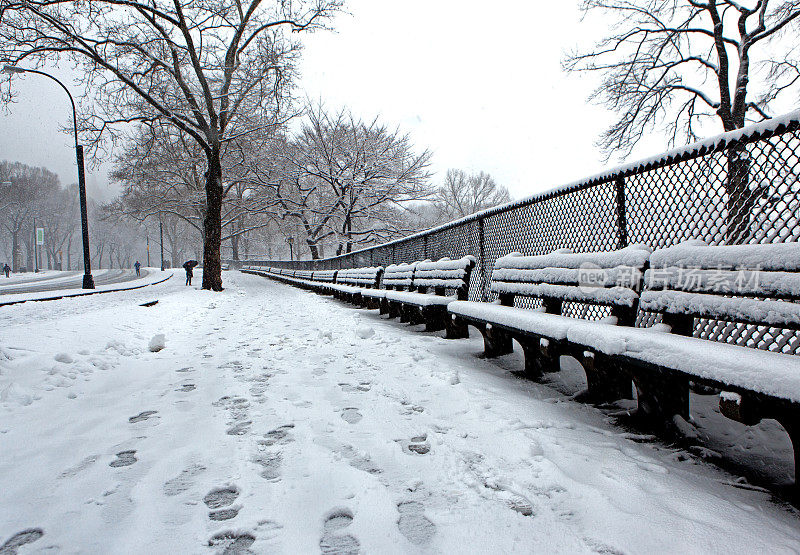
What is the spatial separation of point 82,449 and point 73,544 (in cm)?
90

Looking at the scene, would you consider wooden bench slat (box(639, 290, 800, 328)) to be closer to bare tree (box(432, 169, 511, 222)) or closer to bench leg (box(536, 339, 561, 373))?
bench leg (box(536, 339, 561, 373))

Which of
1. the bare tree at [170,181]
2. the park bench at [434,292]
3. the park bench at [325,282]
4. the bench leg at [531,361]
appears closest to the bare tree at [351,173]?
the bare tree at [170,181]

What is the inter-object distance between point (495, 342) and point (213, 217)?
1228 cm

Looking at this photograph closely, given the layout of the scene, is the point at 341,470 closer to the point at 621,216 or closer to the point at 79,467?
the point at 79,467

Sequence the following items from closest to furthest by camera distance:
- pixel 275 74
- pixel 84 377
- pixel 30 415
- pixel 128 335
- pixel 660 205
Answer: pixel 30 415 → pixel 660 205 → pixel 84 377 → pixel 128 335 → pixel 275 74

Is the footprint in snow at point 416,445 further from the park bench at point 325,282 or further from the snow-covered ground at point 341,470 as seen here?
the park bench at point 325,282

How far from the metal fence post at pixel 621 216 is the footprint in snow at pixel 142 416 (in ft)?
11.9

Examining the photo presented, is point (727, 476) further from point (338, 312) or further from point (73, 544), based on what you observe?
point (338, 312)

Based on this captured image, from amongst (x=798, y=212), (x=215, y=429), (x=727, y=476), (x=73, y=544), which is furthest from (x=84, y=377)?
(x=798, y=212)

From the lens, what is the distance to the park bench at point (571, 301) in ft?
7.99

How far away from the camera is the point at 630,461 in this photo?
187 centimetres

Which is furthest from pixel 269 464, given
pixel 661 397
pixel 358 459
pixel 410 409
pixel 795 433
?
pixel 795 433

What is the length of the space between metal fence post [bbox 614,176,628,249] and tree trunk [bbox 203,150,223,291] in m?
12.4

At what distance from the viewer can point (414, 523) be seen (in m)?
1.46
